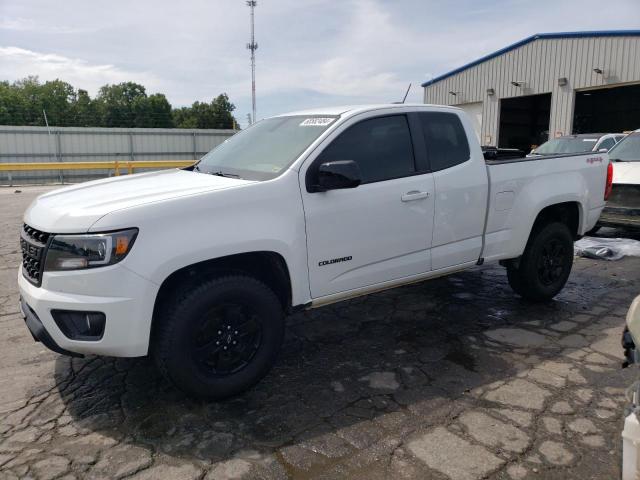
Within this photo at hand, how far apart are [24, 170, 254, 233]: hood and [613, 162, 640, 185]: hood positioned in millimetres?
6786

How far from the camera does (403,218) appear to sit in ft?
12.6

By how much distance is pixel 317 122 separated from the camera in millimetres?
3850

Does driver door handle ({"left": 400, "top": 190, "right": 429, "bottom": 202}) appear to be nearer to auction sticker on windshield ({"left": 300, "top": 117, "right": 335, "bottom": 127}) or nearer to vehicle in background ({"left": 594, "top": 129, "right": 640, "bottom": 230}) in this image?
auction sticker on windshield ({"left": 300, "top": 117, "right": 335, "bottom": 127})

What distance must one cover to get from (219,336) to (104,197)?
1105 millimetres

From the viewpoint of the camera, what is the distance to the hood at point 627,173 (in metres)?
7.79

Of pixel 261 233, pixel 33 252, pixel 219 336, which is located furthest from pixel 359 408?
pixel 33 252

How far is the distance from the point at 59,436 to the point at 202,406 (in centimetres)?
80

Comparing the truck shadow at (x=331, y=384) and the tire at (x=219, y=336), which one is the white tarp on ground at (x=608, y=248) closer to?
the truck shadow at (x=331, y=384)

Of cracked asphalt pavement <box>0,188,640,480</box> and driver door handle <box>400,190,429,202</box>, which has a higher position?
driver door handle <box>400,190,429,202</box>

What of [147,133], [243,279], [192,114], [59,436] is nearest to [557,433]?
[243,279]

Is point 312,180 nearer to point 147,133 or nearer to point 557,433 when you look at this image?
point 557,433

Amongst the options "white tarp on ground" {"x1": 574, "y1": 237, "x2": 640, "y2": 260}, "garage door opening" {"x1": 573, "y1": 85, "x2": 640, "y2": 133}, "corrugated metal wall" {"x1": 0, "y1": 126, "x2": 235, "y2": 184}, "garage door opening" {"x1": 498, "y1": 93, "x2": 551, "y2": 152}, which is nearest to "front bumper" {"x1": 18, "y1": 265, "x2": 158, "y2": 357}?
"white tarp on ground" {"x1": 574, "y1": 237, "x2": 640, "y2": 260}

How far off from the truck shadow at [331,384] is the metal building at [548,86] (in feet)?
41.7

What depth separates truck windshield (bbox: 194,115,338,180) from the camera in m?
3.61
